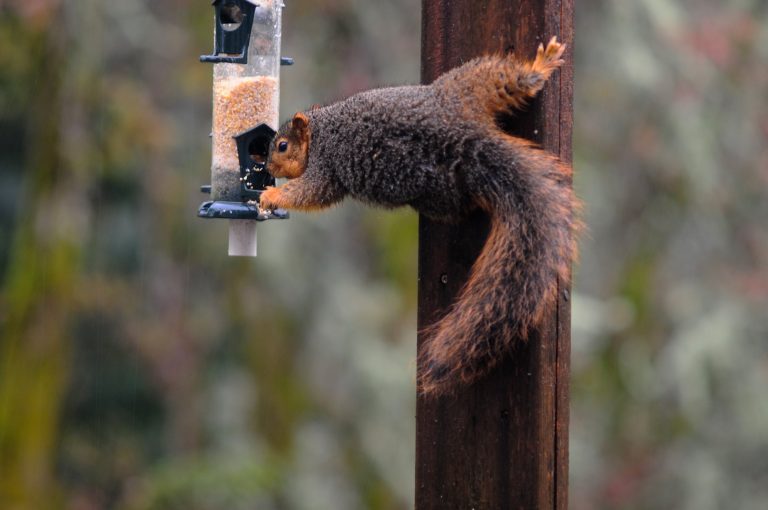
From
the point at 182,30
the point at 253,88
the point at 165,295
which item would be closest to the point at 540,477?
the point at 253,88

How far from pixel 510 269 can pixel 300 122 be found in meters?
0.76

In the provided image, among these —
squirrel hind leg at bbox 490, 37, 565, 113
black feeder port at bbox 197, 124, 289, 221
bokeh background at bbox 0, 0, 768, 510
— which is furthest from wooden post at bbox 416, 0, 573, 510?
bokeh background at bbox 0, 0, 768, 510

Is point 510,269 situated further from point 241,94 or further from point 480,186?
point 241,94

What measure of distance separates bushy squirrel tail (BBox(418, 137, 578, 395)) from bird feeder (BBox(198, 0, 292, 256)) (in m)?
0.84

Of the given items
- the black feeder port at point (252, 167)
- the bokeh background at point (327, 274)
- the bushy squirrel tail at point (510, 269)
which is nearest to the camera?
the bushy squirrel tail at point (510, 269)

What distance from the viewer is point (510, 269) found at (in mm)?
2174

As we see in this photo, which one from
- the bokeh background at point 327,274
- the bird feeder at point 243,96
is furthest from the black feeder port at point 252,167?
the bokeh background at point 327,274

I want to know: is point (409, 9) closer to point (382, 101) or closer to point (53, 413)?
point (53, 413)

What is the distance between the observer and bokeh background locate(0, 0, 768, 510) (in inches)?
221

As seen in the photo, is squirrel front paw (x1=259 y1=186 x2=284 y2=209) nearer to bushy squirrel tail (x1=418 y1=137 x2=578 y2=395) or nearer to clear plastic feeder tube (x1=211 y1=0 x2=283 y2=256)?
clear plastic feeder tube (x1=211 y1=0 x2=283 y2=256)

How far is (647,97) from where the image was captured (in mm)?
6000

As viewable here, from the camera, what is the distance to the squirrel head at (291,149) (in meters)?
2.70

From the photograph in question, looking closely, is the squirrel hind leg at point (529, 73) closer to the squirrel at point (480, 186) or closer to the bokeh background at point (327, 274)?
the squirrel at point (480, 186)

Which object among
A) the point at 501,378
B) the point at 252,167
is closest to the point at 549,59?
the point at 501,378
